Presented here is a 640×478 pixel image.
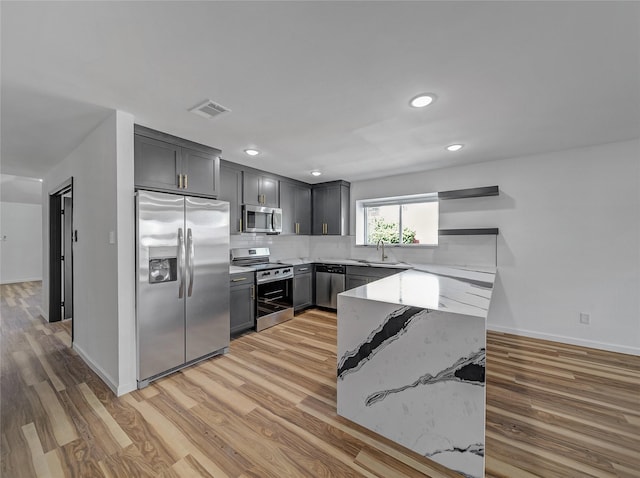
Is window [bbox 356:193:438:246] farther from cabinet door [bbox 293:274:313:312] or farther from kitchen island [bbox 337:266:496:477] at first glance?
kitchen island [bbox 337:266:496:477]

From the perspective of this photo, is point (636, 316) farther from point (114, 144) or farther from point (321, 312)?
point (114, 144)

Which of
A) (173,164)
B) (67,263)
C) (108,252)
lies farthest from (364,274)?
(67,263)

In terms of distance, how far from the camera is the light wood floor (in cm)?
154

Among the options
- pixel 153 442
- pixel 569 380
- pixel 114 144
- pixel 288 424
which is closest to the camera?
pixel 153 442

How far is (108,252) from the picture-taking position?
2357 mm

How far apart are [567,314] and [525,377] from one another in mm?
1416

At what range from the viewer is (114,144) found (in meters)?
2.24

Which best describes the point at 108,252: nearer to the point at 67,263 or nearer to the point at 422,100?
the point at 67,263

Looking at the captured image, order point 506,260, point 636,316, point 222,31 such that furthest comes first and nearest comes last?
1. point 506,260
2. point 636,316
3. point 222,31

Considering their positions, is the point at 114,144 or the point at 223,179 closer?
the point at 114,144

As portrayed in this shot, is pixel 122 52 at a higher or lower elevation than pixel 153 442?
higher

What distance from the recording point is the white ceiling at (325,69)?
4.10 feet

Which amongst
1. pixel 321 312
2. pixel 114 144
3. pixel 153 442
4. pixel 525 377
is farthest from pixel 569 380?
pixel 114 144

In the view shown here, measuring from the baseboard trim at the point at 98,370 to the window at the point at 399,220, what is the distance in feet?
12.9
